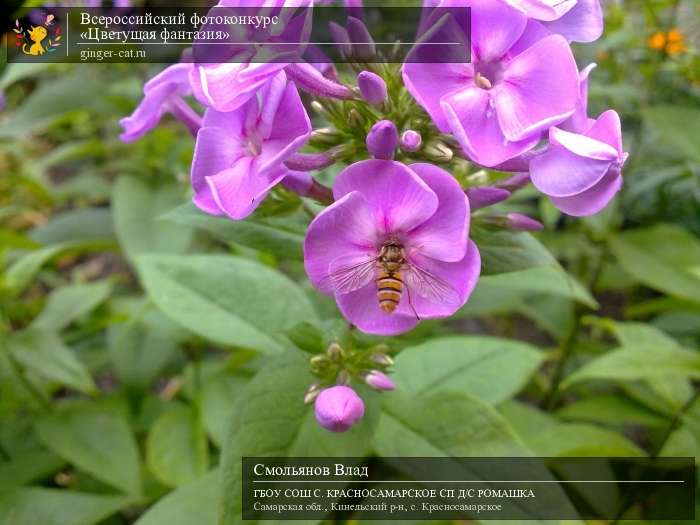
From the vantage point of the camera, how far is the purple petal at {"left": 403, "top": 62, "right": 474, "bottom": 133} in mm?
698

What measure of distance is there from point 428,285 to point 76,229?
1.96 m

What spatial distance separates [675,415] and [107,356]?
1.59m

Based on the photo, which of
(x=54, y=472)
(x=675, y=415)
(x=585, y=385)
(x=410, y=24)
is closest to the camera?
(x=675, y=415)

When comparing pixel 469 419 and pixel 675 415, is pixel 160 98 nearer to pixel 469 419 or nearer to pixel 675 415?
pixel 469 419

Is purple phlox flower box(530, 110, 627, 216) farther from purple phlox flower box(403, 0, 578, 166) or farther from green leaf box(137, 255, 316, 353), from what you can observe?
green leaf box(137, 255, 316, 353)

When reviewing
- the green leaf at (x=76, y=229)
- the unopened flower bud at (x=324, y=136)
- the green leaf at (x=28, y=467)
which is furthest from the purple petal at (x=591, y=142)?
the green leaf at (x=76, y=229)

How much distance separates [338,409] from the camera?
0.78 meters

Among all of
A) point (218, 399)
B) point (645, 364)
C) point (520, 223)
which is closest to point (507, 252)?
point (520, 223)

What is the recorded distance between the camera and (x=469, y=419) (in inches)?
38.6

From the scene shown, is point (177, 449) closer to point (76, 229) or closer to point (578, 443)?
point (578, 443)

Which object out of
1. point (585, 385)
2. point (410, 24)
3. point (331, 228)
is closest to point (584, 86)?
point (331, 228)

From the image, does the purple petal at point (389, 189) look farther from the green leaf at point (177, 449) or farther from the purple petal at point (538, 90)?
the green leaf at point (177, 449)

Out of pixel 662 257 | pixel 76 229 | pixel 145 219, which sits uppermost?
→ pixel 76 229
